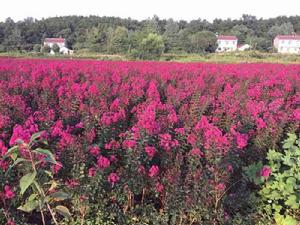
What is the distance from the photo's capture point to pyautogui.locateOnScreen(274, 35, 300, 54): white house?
317 ft

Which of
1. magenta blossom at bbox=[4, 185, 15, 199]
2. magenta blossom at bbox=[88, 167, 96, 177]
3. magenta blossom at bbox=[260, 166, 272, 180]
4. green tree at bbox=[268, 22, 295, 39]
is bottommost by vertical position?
magenta blossom at bbox=[260, 166, 272, 180]

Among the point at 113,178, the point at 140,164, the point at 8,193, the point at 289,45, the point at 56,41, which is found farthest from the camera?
the point at 289,45

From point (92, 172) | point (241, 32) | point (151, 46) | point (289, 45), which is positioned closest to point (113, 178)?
point (92, 172)

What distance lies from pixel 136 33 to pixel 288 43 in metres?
61.0

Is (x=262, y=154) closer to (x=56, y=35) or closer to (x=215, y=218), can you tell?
(x=215, y=218)

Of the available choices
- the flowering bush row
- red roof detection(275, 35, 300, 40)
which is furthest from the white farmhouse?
the flowering bush row

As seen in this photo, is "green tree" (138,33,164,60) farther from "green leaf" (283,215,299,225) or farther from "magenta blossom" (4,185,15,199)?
"magenta blossom" (4,185,15,199)

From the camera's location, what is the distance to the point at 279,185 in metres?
3.66

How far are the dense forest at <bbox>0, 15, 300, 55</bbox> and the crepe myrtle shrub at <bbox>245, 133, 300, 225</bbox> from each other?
4062 cm

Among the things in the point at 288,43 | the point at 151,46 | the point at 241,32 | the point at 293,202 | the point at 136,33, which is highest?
the point at 241,32

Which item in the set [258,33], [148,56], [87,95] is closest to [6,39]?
[148,56]

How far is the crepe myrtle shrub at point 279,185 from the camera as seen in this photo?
11.8 ft

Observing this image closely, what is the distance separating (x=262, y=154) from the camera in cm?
441

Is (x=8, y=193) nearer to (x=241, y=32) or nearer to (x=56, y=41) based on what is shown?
(x=56, y=41)
